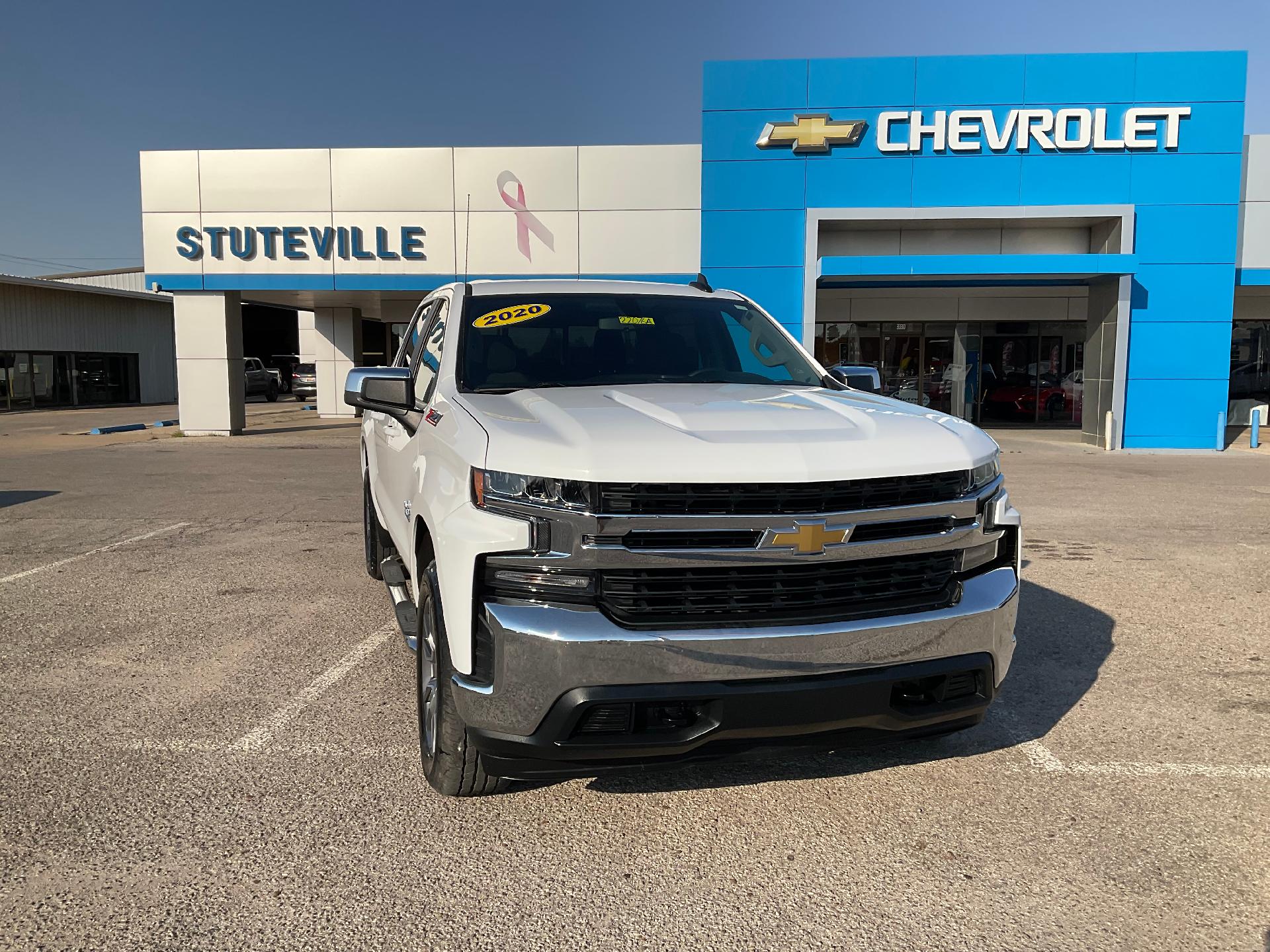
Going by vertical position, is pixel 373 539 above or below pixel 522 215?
below

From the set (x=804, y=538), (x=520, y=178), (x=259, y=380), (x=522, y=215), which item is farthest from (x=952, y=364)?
(x=259, y=380)

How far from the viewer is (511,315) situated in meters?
4.46

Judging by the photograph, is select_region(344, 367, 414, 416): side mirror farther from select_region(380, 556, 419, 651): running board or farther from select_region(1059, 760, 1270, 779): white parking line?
select_region(1059, 760, 1270, 779): white parking line

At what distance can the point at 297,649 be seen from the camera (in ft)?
17.5

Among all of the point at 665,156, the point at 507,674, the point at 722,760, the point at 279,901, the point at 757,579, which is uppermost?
the point at 665,156

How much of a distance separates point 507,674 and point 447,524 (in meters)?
0.55

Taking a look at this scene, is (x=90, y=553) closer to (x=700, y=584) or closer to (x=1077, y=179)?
(x=700, y=584)

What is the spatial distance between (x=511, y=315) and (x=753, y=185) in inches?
628

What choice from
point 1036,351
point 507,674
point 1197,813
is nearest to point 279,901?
point 507,674

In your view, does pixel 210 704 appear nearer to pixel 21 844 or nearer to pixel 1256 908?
pixel 21 844

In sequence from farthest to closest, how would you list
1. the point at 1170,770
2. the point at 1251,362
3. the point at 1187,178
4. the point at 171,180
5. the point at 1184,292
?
the point at 1251,362
the point at 171,180
the point at 1184,292
the point at 1187,178
the point at 1170,770

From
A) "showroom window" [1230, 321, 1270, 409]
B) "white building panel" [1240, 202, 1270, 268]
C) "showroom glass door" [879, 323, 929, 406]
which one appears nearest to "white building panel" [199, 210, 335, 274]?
"showroom glass door" [879, 323, 929, 406]

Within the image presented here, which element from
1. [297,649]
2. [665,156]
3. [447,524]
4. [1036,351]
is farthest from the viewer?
[1036,351]

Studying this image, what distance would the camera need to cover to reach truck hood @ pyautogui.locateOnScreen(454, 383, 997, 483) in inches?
112
